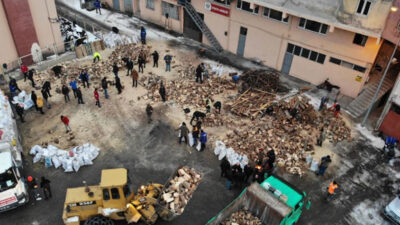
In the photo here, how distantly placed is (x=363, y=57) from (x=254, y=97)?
→ 807 cm

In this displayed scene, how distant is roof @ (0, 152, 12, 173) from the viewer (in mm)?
14440

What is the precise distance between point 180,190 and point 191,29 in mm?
20075

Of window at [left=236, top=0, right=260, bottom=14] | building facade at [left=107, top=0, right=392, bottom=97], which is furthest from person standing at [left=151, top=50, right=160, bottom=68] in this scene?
window at [left=236, top=0, right=260, bottom=14]

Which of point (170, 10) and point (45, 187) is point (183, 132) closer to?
point (45, 187)

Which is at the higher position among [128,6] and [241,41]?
[128,6]

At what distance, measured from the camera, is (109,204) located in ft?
45.3

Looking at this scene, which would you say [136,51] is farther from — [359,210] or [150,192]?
[359,210]

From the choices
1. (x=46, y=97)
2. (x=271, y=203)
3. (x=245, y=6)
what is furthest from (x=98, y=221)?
(x=245, y=6)

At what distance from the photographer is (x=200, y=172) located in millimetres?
17938

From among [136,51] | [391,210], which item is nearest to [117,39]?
[136,51]

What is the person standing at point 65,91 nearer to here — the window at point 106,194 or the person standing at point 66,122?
the person standing at point 66,122

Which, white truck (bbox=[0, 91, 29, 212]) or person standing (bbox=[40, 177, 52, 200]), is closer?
white truck (bbox=[0, 91, 29, 212])

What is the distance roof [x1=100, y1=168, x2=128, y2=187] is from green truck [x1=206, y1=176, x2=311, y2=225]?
4171mm

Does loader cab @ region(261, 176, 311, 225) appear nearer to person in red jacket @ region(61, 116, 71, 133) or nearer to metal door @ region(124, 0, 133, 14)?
person in red jacket @ region(61, 116, 71, 133)
